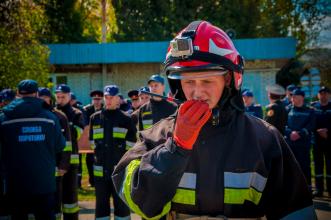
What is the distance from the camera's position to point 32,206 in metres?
5.24

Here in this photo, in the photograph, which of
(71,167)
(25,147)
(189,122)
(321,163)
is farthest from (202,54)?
(321,163)

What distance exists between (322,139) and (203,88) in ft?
26.0

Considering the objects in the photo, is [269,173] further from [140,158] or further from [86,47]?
[86,47]

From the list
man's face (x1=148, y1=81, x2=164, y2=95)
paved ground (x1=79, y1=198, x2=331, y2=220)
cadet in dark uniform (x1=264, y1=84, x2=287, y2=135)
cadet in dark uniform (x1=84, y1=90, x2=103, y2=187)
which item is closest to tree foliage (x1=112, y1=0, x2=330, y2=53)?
cadet in dark uniform (x1=84, y1=90, x2=103, y2=187)

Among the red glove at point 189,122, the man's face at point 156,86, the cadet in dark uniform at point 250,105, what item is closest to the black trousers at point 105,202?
the man's face at point 156,86

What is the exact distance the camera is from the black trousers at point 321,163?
9.24m

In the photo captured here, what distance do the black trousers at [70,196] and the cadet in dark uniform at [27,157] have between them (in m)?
1.72

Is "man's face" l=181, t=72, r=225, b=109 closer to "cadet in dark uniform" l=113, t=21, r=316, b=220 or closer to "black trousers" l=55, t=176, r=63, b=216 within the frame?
"cadet in dark uniform" l=113, t=21, r=316, b=220

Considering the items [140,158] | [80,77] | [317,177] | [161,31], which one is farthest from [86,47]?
[140,158]

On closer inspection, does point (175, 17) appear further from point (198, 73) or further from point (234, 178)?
point (234, 178)

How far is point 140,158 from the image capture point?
222 centimetres

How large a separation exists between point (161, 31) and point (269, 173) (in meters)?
27.4

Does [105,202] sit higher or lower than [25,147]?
lower

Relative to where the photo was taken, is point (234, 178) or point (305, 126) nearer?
point (234, 178)
